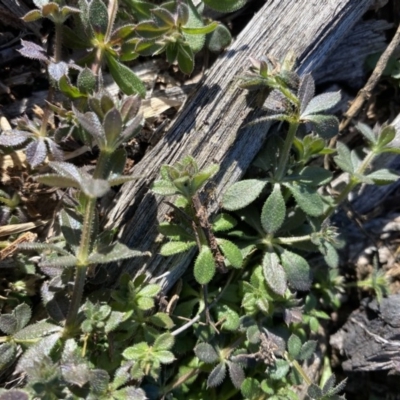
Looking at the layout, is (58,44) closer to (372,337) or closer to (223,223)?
(223,223)

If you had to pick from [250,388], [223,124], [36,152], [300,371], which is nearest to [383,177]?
[223,124]

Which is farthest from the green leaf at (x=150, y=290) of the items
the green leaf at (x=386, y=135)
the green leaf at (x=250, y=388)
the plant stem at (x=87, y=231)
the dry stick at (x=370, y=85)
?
the dry stick at (x=370, y=85)

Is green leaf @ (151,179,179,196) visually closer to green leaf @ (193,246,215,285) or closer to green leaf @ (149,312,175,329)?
green leaf @ (193,246,215,285)

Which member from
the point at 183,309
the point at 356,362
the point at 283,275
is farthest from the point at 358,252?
the point at 183,309

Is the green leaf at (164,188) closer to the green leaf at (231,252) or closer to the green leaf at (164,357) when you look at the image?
the green leaf at (231,252)

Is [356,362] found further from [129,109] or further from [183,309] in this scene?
[129,109]
